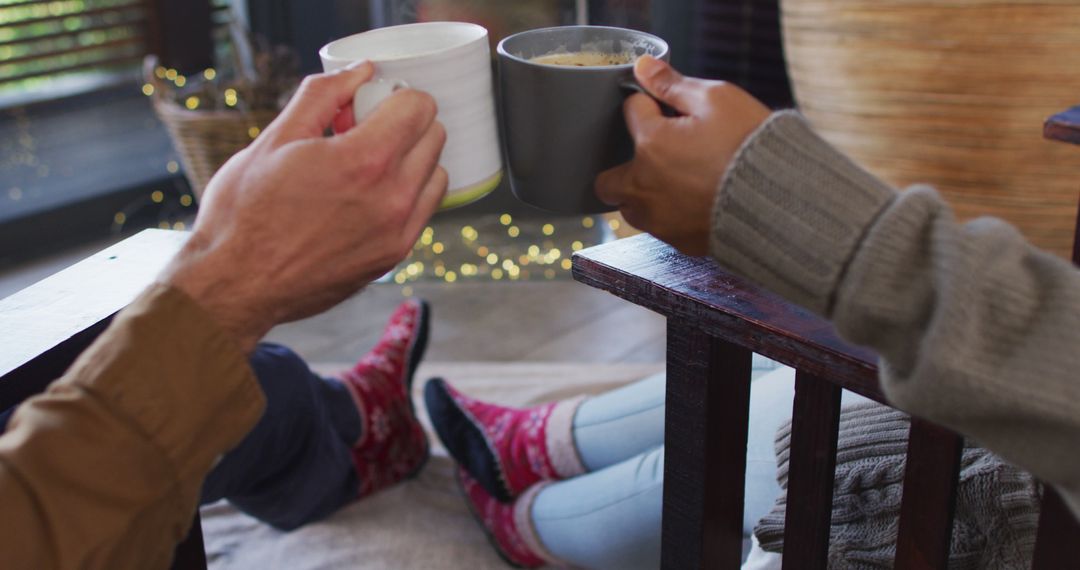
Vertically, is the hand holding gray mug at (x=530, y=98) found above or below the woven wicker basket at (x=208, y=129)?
above

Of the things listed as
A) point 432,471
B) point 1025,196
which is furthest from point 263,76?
point 1025,196

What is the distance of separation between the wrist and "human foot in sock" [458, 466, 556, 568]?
70cm

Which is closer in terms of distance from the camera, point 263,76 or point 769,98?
point 263,76

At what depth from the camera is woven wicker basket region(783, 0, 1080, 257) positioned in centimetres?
146

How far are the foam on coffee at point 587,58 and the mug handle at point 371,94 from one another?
10 centimetres

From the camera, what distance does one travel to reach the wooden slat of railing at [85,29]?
2.46 m

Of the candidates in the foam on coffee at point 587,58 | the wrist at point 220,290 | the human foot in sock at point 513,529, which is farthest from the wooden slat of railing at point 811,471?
the human foot in sock at point 513,529

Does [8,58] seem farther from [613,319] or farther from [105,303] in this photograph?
[105,303]

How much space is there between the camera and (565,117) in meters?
0.65

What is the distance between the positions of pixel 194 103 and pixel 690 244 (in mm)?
1774

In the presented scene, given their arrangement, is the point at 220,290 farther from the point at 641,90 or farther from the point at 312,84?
the point at 641,90

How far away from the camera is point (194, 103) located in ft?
7.06

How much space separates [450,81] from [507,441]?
0.77 m

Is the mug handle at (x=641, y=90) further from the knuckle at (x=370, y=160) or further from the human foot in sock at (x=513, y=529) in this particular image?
the human foot in sock at (x=513, y=529)
